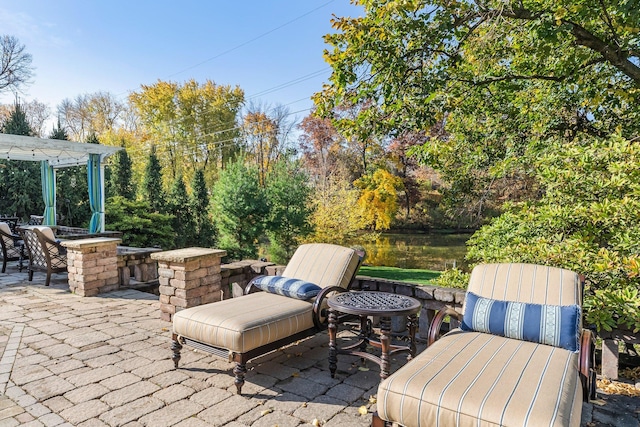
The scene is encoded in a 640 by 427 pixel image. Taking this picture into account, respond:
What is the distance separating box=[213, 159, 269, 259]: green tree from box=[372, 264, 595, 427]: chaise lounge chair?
11.3m

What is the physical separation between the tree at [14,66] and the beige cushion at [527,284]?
876 inches

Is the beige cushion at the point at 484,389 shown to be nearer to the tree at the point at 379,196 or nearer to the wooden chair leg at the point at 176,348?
the wooden chair leg at the point at 176,348

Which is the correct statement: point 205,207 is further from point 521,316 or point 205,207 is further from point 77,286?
point 521,316

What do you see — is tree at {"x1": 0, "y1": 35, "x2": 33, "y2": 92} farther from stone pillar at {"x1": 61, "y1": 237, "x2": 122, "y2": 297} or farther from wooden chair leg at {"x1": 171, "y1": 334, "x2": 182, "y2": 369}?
wooden chair leg at {"x1": 171, "y1": 334, "x2": 182, "y2": 369}

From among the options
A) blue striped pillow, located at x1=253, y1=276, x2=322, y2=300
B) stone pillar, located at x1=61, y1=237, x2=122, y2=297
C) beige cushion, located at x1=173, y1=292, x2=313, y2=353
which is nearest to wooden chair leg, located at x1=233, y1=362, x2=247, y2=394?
beige cushion, located at x1=173, y1=292, x2=313, y2=353

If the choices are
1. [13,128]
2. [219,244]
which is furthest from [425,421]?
[13,128]

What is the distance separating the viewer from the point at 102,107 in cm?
2514

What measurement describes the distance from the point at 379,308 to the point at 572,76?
4205 mm

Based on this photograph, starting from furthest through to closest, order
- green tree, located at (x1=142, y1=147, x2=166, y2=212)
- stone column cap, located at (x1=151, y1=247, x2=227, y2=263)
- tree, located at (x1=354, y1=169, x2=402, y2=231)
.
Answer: tree, located at (x1=354, y1=169, x2=402, y2=231)
green tree, located at (x1=142, y1=147, x2=166, y2=212)
stone column cap, located at (x1=151, y1=247, x2=227, y2=263)

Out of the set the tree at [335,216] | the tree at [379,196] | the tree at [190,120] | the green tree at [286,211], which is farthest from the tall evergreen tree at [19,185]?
the tree at [379,196]

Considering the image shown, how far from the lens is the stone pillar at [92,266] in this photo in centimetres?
518

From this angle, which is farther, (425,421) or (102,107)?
(102,107)

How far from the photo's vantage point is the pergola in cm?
862

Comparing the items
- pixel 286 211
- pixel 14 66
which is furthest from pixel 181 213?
pixel 14 66
